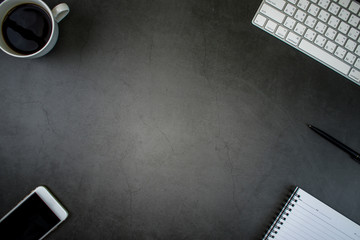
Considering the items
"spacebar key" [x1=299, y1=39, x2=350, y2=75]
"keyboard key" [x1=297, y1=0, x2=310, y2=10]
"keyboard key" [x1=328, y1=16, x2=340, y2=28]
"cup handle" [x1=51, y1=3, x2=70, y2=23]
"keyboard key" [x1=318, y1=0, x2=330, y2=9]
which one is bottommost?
"cup handle" [x1=51, y1=3, x2=70, y2=23]

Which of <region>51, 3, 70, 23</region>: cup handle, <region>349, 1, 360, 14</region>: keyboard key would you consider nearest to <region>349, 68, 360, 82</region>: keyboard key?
<region>349, 1, 360, 14</region>: keyboard key

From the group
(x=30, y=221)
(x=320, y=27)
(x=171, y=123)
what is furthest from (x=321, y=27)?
(x=30, y=221)

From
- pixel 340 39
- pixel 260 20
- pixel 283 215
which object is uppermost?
pixel 340 39

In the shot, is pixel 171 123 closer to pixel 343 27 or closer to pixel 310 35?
pixel 310 35

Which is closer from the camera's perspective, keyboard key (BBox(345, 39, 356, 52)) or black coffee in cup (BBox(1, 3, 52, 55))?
black coffee in cup (BBox(1, 3, 52, 55))

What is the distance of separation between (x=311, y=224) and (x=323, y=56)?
1.84 feet

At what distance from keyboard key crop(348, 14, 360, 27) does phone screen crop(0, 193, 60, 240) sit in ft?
3.84

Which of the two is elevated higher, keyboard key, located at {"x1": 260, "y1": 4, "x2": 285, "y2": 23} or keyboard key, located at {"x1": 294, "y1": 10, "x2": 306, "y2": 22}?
keyboard key, located at {"x1": 294, "y1": 10, "x2": 306, "y2": 22}

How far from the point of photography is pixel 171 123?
77 centimetres

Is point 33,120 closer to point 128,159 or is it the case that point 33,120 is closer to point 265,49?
point 128,159

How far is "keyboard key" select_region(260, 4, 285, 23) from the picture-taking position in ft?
2.51

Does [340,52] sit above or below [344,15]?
below

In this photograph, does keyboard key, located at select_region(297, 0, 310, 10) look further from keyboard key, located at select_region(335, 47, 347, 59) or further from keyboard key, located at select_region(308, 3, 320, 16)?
keyboard key, located at select_region(335, 47, 347, 59)

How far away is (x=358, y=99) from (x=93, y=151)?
37.2 inches
